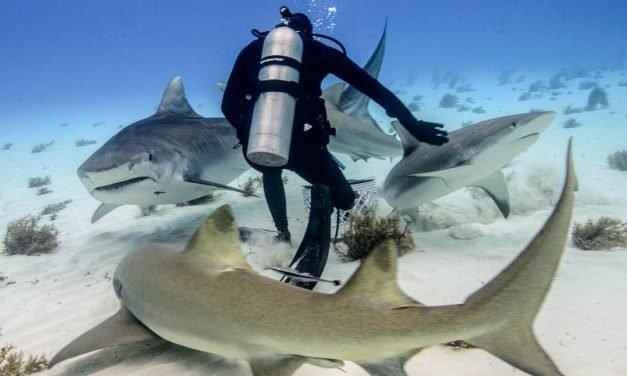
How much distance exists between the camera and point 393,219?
16.7ft

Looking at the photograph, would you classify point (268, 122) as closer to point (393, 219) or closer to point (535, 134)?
point (393, 219)

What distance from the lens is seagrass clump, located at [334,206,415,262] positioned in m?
4.81

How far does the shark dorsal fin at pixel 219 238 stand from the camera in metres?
2.04

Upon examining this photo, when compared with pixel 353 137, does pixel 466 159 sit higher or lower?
lower

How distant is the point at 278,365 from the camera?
1.59 metres

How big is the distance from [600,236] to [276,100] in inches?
184

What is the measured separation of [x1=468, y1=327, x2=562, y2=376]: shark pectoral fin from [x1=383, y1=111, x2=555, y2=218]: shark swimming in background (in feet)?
11.2

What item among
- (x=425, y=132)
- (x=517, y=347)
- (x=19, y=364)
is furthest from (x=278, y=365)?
(x=425, y=132)

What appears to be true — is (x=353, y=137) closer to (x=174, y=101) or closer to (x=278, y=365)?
(x=174, y=101)

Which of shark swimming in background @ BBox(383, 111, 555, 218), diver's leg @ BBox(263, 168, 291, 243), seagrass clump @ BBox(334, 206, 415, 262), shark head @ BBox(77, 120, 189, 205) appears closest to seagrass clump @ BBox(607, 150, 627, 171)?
shark swimming in background @ BBox(383, 111, 555, 218)

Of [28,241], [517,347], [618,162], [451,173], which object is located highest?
[618,162]

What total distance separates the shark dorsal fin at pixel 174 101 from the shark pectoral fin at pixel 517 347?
6.91m

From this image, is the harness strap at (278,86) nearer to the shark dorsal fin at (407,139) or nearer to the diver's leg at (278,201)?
the diver's leg at (278,201)

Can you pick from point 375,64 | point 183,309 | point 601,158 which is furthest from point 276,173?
point 601,158
